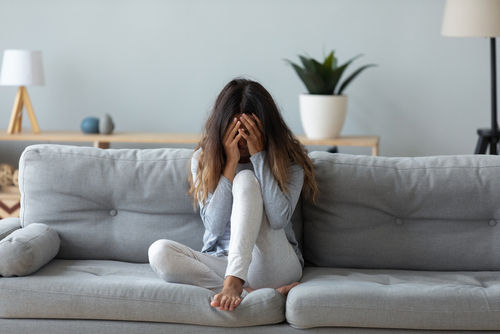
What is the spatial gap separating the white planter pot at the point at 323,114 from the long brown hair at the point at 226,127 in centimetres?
123

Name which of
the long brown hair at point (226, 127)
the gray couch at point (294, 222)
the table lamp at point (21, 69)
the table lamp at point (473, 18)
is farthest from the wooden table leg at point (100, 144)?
the table lamp at point (473, 18)

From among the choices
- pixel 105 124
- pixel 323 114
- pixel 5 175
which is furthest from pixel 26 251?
pixel 323 114

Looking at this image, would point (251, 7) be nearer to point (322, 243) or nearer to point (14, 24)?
point (14, 24)

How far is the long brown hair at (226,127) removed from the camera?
175 centimetres

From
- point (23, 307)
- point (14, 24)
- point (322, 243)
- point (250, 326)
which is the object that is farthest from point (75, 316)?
point (14, 24)

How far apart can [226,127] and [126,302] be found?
64 centimetres

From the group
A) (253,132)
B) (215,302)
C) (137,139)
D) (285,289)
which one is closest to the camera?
(215,302)

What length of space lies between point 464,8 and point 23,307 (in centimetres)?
255

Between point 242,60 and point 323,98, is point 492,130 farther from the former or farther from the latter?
point 242,60

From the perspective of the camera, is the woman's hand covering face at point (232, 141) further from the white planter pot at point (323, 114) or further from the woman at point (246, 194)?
the white planter pot at point (323, 114)

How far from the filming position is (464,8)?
2818 mm

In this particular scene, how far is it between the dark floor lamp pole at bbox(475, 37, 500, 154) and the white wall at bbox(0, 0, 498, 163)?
13.9 inches

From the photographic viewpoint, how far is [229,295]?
4.91 ft

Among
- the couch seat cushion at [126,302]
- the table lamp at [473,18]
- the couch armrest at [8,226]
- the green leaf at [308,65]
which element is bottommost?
the couch seat cushion at [126,302]
